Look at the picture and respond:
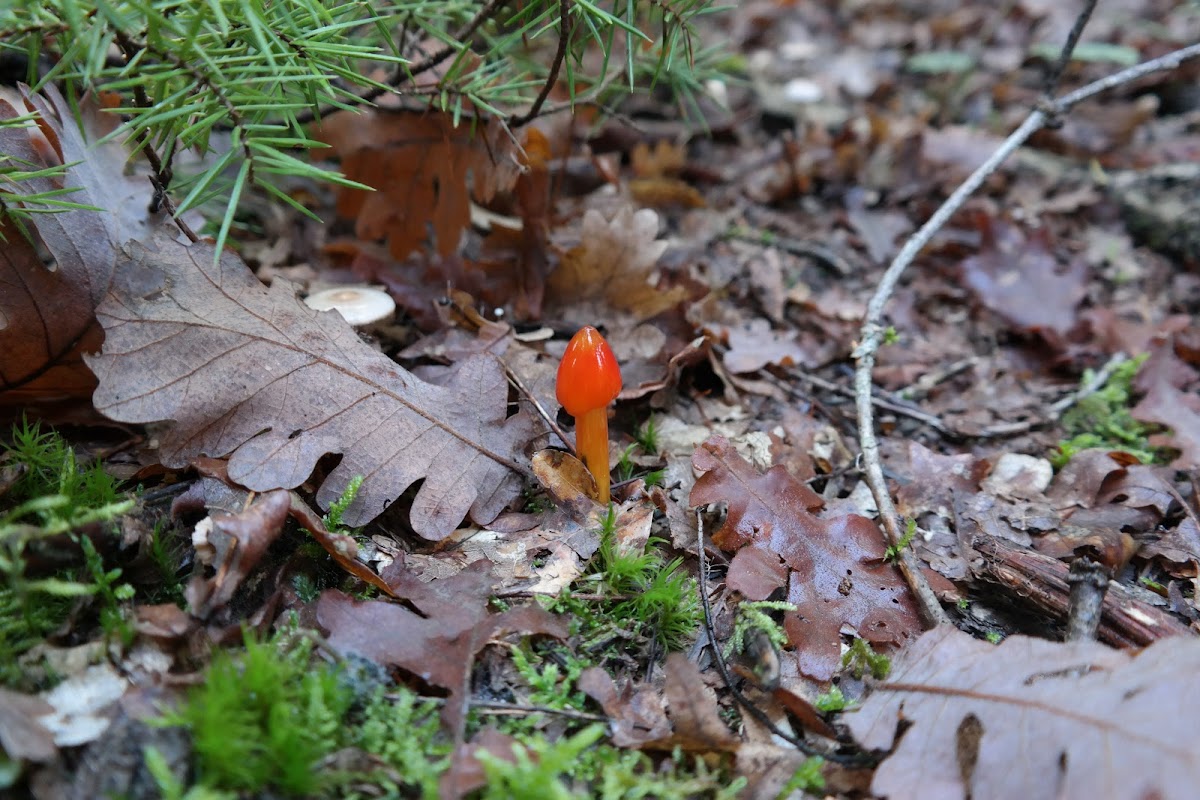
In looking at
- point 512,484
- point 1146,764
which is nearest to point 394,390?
point 512,484

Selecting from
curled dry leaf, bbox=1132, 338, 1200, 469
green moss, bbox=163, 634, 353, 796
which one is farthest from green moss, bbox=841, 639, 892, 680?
curled dry leaf, bbox=1132, 338, 1200, 469

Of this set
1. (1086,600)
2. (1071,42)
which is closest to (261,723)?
(1086,600)

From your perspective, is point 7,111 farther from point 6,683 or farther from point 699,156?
point 699,156

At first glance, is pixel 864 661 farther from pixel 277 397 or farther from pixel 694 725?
pixel 277 397

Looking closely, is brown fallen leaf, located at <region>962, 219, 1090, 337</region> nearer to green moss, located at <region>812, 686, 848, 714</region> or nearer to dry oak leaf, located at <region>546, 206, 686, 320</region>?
dry oak leaf, located at <region>546, 206, 686, 320</region>

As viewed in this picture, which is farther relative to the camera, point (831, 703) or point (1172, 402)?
point (1172, 402)

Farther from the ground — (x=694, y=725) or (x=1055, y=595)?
(x=694, y=725)

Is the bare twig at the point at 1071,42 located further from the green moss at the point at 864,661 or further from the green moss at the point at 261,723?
the green moss at the point at 261,723
